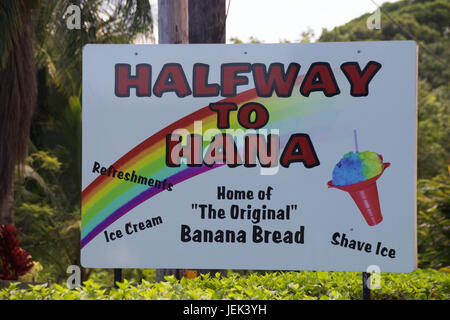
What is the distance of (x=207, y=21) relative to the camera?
216 inches

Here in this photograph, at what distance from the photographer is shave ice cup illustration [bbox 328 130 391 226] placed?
4.27 m

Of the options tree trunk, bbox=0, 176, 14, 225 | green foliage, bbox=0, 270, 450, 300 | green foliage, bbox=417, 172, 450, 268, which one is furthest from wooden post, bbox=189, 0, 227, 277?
tree trunk, bbox=0, 176, 14, 225

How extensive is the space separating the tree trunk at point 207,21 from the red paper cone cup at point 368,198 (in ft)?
7.11

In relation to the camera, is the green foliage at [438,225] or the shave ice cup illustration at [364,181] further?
the green foliage at [438,225]

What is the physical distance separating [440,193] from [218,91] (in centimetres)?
689

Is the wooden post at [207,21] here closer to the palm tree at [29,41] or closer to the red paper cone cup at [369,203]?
the red paper cone cup at [369,203]

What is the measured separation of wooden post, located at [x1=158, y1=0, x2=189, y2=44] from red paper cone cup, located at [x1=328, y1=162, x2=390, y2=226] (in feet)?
7.77

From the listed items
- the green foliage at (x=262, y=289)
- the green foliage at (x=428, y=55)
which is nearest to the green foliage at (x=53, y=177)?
the green foliage at (x=428, y=55)

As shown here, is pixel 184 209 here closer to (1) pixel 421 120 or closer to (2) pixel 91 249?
(2) pixel 91 249

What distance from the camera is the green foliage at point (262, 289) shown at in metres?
3.78

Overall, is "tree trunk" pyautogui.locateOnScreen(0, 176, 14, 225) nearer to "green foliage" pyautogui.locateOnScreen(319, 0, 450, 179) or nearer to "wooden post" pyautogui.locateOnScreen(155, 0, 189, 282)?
"wooden post" pyautogui.locateOnScreen(155, 0, 189, 282)

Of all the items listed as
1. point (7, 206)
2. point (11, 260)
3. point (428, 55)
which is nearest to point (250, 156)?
point (11, 260)

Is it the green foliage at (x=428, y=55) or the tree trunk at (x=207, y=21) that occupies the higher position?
the green foliage at (x=428, y=55)
